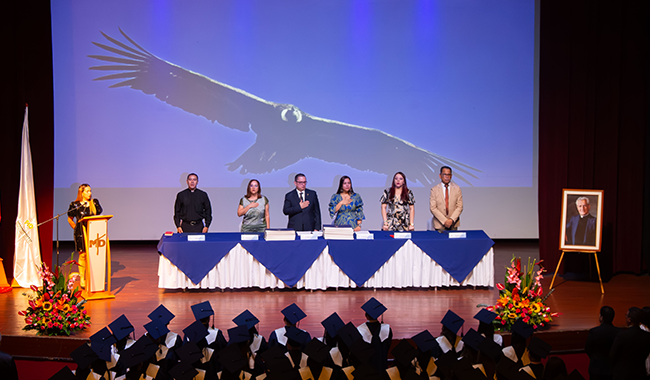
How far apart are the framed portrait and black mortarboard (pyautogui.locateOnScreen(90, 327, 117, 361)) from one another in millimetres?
4845

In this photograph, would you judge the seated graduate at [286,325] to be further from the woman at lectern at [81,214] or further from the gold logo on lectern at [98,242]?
the woman at lectern at [81,214]

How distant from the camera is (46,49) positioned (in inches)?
225

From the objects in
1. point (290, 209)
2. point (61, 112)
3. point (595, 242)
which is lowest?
point (595, 242)

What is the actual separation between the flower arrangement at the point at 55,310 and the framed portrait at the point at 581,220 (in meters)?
5.16

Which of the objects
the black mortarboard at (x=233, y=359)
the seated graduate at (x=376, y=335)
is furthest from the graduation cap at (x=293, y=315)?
the black mortarboard at (x=233, y=359)

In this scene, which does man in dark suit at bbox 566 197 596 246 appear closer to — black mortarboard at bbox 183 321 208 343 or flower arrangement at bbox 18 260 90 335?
black mortarboard at bbox 183 321 208 343

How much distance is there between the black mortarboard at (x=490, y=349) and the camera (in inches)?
112

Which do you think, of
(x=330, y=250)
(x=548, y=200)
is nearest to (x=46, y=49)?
(x=330, y=250)

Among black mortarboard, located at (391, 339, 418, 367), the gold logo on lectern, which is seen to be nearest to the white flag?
the gold logo on lectern

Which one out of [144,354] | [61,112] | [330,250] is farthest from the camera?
[61,112]

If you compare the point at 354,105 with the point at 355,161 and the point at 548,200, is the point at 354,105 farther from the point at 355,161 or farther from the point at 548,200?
the point at 548,200

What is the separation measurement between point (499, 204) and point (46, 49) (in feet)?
23.8

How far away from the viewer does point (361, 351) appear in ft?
9.04

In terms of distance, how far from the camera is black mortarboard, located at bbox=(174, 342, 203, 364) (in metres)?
2.64
